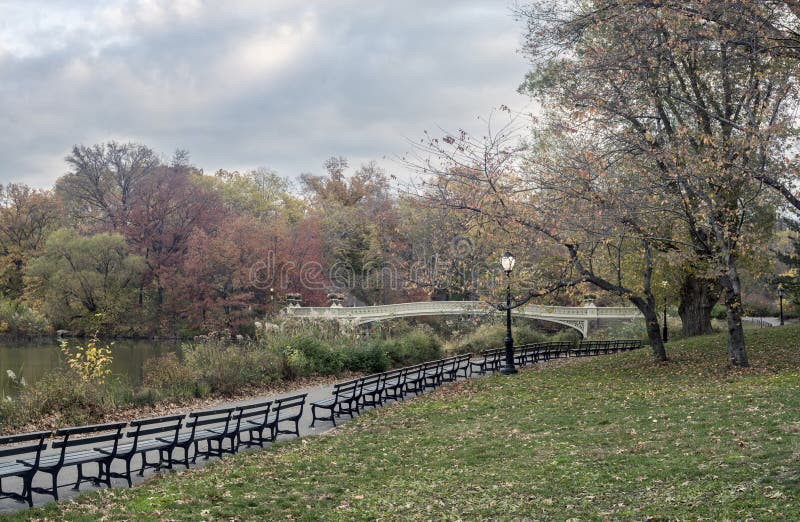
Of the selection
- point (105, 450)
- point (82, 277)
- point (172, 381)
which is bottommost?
point (172, 381)

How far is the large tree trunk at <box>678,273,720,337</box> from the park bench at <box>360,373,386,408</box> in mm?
13869

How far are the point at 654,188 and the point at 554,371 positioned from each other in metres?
6.36

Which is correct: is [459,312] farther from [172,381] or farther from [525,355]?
[172,381]

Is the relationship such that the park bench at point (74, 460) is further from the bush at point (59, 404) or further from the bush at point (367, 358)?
the bush at point (367, 358)

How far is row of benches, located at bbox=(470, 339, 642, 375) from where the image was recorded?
22.5 meters

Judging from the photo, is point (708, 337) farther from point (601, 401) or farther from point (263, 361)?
point (263, 361)

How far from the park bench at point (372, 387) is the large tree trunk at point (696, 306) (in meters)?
13.9

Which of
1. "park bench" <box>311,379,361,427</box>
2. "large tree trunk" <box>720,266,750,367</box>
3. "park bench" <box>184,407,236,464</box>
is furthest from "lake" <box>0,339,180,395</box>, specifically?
"large tree trunk" <box>720,266,750,367</box>

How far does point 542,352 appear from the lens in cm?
2706

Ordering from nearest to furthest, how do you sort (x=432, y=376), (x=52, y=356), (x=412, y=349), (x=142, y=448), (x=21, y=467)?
1. (x=21, y=467)
2. (x=142, y=448)
3. (x=432, y=376)
4. (x=412, y=349)
5. (x=52, y=356)

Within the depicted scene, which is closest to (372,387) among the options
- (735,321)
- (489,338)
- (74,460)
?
(735,321)

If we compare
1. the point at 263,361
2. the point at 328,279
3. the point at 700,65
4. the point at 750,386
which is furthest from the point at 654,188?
the point at 328,279

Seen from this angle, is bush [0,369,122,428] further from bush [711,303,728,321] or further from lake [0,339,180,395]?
bush [711,303,728,321]

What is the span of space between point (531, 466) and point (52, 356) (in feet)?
102
